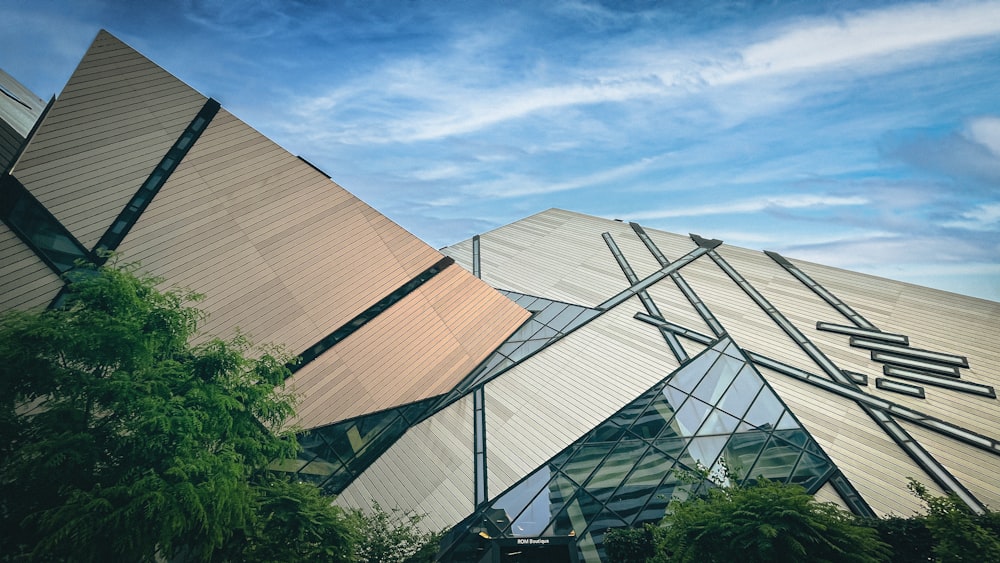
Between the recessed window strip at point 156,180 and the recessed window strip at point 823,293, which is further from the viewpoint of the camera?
the recessed window strip at point 823,293

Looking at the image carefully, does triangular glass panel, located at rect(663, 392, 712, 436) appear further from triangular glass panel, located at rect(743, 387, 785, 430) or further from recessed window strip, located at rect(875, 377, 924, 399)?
recessed window strip, located at rect(875, 377, 924, 399)

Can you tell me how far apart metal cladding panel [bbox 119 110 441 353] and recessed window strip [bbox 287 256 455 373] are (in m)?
0.27

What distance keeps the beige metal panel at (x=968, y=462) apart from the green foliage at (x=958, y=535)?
485 cm

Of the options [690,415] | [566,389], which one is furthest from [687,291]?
[566,389]

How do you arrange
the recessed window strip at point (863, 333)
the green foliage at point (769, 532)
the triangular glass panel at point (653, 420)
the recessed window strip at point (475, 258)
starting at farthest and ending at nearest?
the recessed window strip at point (475, 258)
the recessed window strip at point (863, 333)
the triangular glass panel at point (653, 420)
the green foliage at point (769, 532)

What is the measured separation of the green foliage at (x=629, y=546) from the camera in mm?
17328

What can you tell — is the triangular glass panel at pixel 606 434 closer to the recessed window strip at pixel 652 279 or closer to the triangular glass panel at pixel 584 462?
the triangular glass panel at pixel 584 462

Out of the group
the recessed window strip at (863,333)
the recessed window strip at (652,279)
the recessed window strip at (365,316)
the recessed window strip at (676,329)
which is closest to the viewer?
the recessed window strip at (365,316)

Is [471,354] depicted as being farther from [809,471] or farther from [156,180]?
[156,180]

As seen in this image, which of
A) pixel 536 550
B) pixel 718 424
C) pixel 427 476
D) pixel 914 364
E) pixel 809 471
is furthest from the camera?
pixel 914 364

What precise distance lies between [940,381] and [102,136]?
38.4m

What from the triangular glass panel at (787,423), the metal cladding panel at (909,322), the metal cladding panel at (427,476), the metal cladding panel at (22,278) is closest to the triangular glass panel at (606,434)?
the metal cladding panel at (427,476)

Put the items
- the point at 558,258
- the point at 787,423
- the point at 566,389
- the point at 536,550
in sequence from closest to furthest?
1. the point at 536,550
2. the point at 787,423
3. the point at 566,389
4. the point at 558,258

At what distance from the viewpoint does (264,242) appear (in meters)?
23.0
